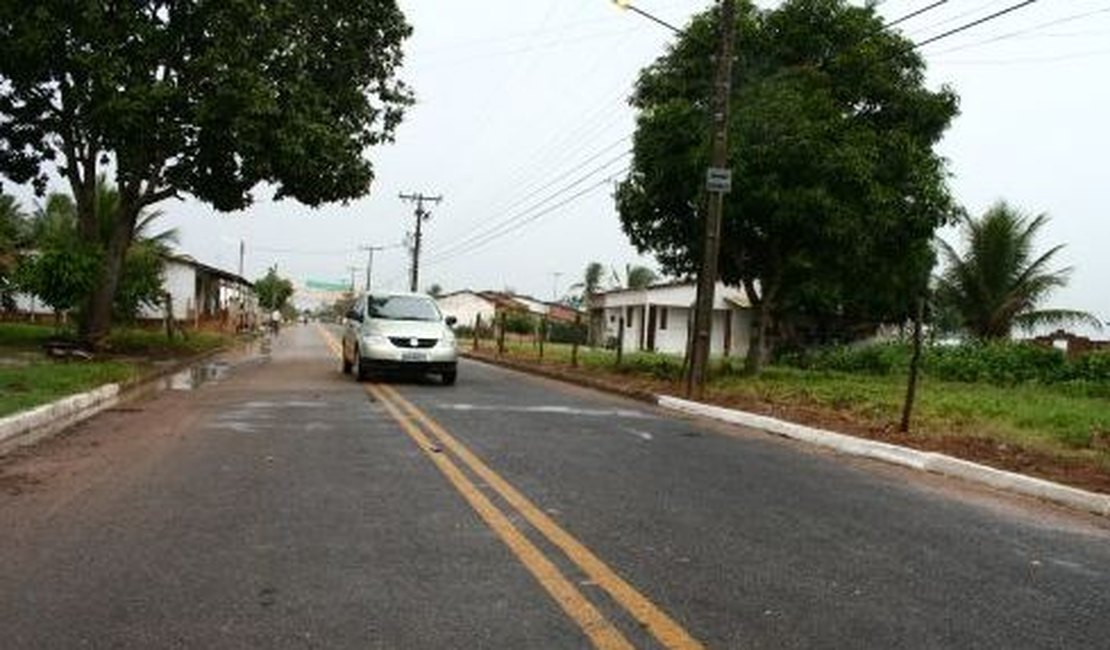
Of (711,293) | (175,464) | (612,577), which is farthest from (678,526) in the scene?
(711,293)

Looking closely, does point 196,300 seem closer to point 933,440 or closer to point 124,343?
point 124,343

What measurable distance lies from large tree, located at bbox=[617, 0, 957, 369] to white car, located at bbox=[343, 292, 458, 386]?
562cm

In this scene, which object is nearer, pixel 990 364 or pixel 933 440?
pixel 933 440

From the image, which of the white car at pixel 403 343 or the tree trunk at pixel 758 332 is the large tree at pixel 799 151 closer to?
the tree trunk at pixel 758 332

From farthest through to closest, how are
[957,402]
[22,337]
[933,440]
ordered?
[22,337]
[957,402]
[933,440]

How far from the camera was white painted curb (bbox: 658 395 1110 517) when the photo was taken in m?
10.1

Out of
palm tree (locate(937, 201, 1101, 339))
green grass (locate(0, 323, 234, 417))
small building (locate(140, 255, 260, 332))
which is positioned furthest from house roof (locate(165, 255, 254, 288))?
palm tree (locate(937, 201, 1101, 339))

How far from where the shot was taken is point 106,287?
1008 inches

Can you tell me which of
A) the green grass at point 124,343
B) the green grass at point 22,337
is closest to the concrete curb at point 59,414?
the green grass at point 124,343

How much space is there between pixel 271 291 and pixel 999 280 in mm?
98752

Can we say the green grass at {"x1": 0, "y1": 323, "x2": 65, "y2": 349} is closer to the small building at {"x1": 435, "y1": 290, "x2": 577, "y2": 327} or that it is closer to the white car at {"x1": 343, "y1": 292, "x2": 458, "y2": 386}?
the white car at {"x1": 343, "y1": 292, "x2": 458, "y2": 386}

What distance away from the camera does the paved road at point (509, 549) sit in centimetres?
513

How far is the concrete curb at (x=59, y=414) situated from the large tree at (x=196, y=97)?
20.0ft

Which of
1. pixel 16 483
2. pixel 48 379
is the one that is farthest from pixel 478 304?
pixel 16 483
